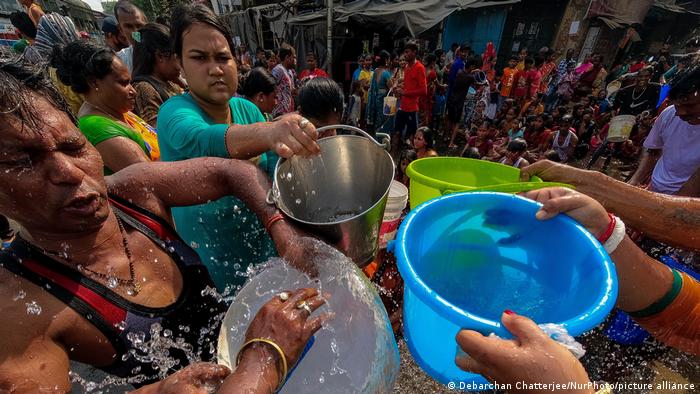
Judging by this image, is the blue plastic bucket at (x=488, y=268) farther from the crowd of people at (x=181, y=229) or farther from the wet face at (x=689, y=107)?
the wet face at (x=689, y=107)

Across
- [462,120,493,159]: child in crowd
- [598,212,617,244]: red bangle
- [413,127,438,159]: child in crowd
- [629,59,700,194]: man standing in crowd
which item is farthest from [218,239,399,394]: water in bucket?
[462,120,493,159]: child in crowd

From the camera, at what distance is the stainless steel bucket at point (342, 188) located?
1167 mm

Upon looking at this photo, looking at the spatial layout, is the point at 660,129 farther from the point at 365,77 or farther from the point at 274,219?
the point at 365,77

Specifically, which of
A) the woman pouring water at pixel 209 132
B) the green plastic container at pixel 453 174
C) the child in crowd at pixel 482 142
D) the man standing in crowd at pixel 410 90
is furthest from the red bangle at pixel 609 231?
the man standing in crowd at pixel 410 90

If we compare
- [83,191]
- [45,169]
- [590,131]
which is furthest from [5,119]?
[590,131]

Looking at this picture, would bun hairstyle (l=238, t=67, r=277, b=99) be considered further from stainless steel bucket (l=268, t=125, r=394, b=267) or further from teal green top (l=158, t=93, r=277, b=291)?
stainless steel bucket (l=268, t=125, r=394, b=267)

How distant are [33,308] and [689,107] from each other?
416 centimetres

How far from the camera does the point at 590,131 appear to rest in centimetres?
720

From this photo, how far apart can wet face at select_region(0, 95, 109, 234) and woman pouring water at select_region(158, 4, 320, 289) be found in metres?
0.46

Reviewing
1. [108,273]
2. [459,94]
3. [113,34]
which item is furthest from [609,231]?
[459,94]

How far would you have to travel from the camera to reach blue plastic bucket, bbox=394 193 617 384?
990 millimetres

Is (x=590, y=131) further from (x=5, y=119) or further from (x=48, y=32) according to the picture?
(x=48, y=32)

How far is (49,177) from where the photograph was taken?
100cm

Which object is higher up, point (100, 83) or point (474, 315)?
point (100, 83)
